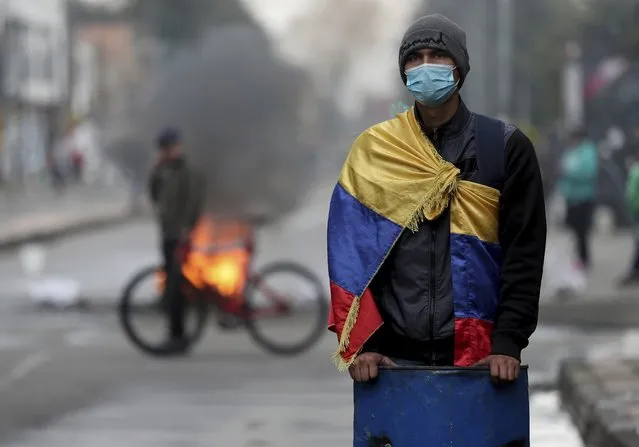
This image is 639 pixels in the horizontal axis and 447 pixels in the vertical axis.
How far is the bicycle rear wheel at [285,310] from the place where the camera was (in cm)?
1477

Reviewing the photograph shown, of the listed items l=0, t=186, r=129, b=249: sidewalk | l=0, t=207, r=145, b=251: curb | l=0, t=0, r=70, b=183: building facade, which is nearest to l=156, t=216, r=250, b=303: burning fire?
l=0, t=207, r=145, b=251: curb

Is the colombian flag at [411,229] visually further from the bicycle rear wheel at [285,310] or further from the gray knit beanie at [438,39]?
the bicycle rear wheel at [285,310]

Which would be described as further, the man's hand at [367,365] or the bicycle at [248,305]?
the bicycle at [248,305]

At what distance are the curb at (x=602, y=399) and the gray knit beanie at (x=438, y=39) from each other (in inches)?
136

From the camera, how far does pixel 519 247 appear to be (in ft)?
16.1

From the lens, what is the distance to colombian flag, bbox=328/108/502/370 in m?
4.92

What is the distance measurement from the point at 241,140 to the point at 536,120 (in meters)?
39.3

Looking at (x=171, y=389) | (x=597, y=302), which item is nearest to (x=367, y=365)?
(x=171, y=389)

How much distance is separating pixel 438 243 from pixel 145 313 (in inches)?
419

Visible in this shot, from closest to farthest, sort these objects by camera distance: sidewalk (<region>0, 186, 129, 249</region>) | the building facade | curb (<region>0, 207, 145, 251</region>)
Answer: curb (<region>0, 207, 145, 251</region>) < sidewalk (<region>0, 186, 129, 249</region>) < the building facade

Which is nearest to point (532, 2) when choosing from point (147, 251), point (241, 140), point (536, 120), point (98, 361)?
point (536, 120)

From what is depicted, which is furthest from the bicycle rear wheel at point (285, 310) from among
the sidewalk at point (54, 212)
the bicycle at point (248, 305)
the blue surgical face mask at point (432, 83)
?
the sidewalk at point (54, 212)

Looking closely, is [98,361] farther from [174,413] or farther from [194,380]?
[174,413]

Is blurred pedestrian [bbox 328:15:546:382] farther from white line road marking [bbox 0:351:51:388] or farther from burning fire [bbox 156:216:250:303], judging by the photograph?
burning fire [bbox 156:216:250:303]
